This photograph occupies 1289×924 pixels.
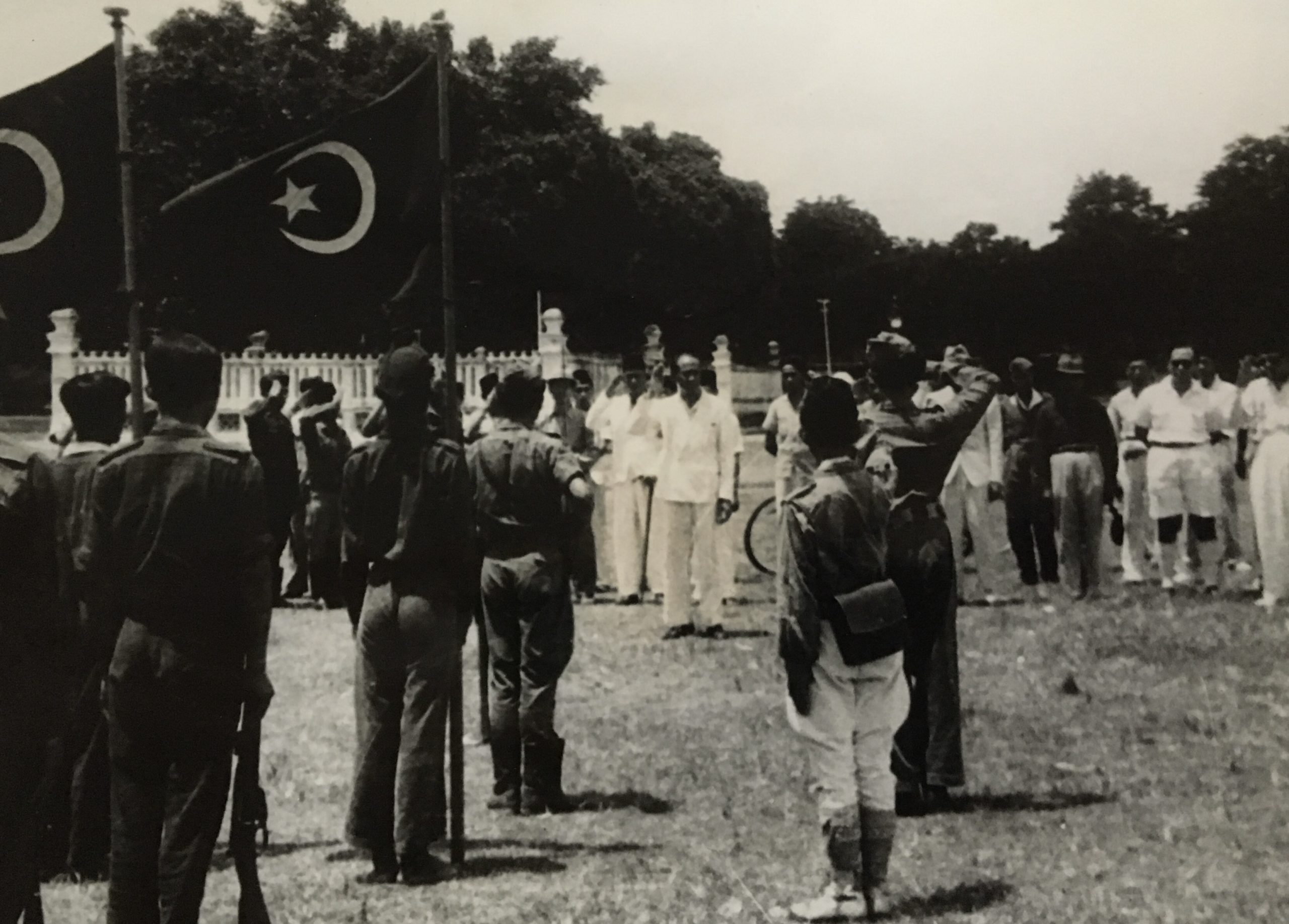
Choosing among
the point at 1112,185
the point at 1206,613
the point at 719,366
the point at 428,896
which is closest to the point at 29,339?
the point at 428,896

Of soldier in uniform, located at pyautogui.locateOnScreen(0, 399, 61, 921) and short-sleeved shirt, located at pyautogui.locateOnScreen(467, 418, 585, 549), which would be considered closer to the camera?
soldier in uniform, located at pyautogui.locateOnScreen(0, 399, 61, 921)

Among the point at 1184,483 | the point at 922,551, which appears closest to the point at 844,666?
the point at 922,551

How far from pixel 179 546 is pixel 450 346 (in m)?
2.12

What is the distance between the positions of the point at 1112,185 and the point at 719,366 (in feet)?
56.2

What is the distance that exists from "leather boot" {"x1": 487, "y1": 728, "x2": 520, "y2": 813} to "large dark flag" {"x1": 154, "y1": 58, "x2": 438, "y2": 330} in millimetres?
2237

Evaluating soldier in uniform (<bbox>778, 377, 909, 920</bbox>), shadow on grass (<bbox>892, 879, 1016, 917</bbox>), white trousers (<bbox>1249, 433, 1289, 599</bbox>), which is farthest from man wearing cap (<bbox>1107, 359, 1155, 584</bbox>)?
soldier in uniform (<bbox>778, 377, 909, 920</bbox>)

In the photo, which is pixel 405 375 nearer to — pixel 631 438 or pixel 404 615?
pixel 404 615

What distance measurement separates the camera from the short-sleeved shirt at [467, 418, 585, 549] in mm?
7070

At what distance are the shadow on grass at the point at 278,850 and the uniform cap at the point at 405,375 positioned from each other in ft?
6.99

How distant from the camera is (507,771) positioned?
725 cm

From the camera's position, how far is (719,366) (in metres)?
42.3

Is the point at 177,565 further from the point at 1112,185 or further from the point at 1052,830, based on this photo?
the point at 1112,185

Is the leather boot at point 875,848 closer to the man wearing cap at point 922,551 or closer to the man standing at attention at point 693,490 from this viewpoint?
the man wearing cap at point 922,551

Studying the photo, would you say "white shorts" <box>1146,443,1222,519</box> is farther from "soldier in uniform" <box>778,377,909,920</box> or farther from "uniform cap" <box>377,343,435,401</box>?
"uniform cap" <box>377,343,435,401</box>
